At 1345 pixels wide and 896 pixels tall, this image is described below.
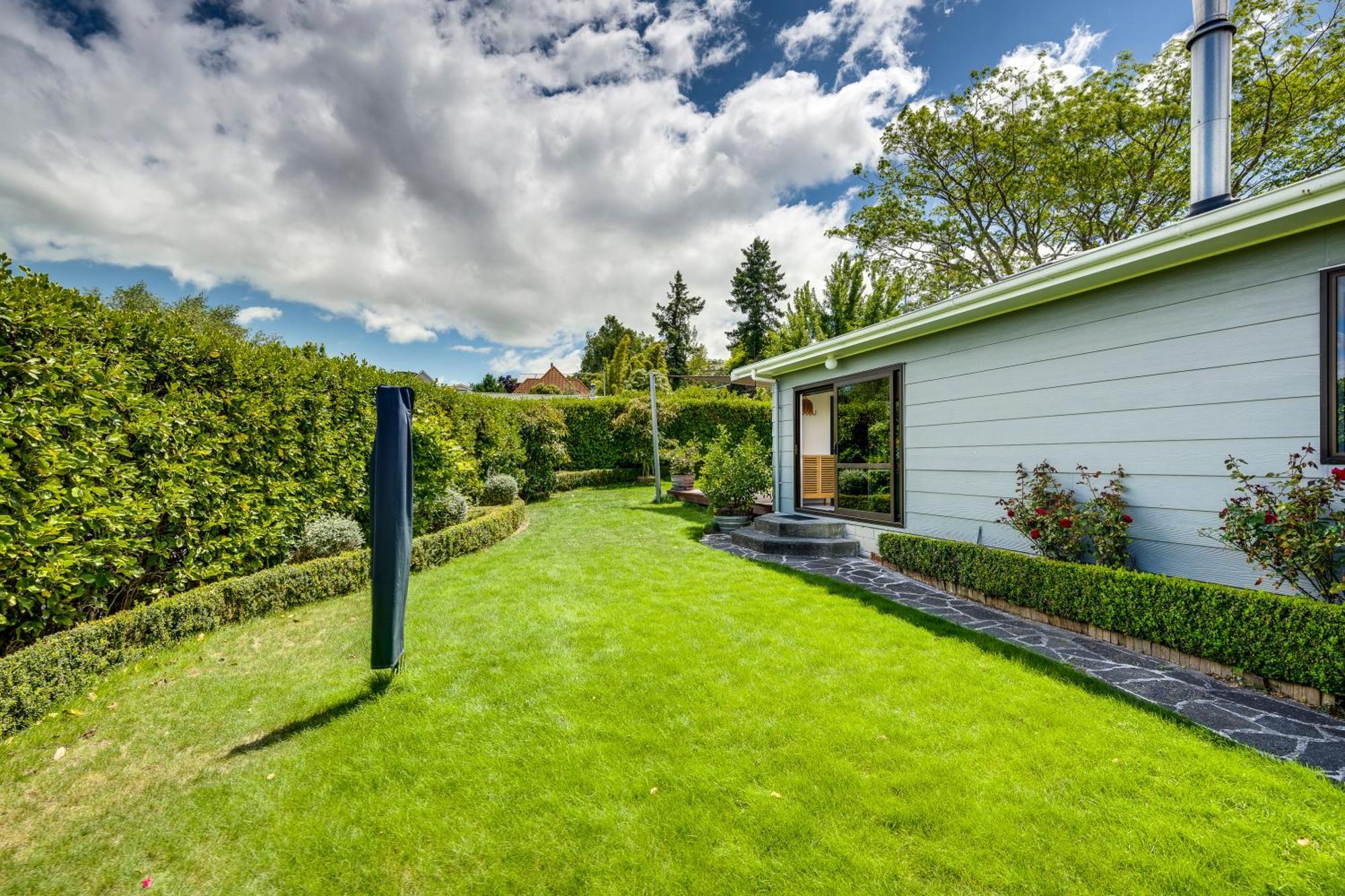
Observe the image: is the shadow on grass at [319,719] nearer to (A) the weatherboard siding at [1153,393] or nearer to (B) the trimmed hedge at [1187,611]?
(B) the trimmed hedge at [1187,611]

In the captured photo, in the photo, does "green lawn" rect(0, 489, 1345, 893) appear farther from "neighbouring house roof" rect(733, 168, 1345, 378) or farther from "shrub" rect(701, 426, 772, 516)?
"shrub" rect(701, 426, 772, 516)

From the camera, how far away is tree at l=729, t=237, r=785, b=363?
33781mm

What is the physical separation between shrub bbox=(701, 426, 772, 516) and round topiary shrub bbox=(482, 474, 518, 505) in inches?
154

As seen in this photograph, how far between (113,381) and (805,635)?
5490 mm

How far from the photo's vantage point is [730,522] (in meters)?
8.98

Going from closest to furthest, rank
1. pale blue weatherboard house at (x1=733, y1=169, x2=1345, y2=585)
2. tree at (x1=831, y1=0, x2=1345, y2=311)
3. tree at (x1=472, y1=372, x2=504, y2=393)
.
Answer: pale blue weatherboard house at (x1=733, y1=169, x2=1345, y2=585)
tree at (x1=831, y1=0, x2=1345, y2=311)
tree at (x1=472, y1=372, x2=504, y2=393)

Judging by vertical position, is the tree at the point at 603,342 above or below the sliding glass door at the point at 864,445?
above

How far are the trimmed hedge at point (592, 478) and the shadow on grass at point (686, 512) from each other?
3.52m

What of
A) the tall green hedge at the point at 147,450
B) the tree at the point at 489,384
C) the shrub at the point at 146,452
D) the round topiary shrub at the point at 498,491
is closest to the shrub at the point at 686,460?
the round topiary shrub at the point at 498,491

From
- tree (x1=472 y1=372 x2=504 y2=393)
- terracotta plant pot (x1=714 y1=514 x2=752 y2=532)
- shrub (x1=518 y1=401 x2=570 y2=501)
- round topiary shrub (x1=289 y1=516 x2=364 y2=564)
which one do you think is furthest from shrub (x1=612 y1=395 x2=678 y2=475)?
tree (x1=472 y1=372 x2=504 y2=393)

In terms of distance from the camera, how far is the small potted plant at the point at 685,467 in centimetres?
1352

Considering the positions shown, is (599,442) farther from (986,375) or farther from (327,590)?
(986,375)

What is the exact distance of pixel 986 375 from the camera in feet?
17.9

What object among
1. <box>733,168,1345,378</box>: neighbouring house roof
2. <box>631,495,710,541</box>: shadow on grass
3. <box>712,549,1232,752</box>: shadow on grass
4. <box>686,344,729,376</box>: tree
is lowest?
<box>712,549,1232,752</box>: shadow on grass
